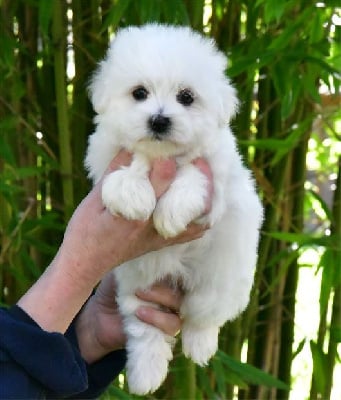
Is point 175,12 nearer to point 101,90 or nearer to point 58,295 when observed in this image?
point 101,90

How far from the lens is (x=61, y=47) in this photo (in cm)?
174

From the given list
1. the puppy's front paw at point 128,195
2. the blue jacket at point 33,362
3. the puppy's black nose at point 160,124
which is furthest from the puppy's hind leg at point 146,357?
the puppy's black nose at point 160,124

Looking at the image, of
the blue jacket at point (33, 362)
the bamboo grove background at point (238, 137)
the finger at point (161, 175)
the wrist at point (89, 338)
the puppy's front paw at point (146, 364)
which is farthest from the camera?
the bamboo grove background at point (238, 137)

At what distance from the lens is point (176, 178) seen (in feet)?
4.07

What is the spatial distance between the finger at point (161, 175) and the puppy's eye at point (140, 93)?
99mm

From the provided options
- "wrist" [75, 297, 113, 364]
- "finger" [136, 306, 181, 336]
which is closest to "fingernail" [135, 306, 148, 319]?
"finger" [136, 306, 181, 336]

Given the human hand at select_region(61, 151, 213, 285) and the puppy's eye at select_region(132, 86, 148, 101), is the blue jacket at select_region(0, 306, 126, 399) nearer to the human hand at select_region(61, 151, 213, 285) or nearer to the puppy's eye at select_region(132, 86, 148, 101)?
the human hand at select_region(61, 151, 213, 285)

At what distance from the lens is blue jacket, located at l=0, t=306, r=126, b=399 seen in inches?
44.3

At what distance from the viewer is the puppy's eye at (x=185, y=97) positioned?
A: 4.07 ft

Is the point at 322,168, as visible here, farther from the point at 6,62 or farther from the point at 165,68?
the point at 165,68

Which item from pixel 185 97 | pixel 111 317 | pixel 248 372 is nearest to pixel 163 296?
pixel 111 317

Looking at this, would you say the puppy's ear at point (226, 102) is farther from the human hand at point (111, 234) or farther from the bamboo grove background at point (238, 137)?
the bamboo grove background at point (238, 137)

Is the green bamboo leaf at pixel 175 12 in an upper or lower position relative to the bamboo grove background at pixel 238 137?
upper

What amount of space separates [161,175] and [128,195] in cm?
7
